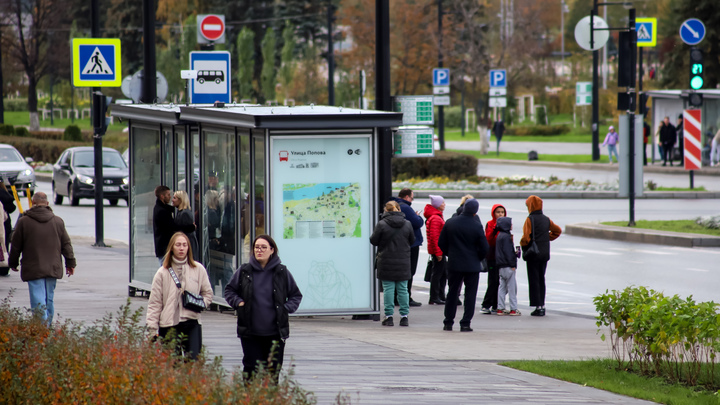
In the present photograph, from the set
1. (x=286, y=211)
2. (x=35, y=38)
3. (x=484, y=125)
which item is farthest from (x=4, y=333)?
(x=35, y=38)

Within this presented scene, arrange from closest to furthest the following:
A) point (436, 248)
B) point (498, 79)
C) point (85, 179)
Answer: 1. point (436, 248)
2. point (85, 179)
3. point (498, 79)

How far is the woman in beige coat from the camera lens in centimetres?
826

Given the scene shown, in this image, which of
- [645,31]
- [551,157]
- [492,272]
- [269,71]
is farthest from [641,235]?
[269,71]

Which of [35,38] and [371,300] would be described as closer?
[371,300]

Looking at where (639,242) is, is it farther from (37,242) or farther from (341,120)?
(37,242)

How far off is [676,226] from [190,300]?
16092 mm

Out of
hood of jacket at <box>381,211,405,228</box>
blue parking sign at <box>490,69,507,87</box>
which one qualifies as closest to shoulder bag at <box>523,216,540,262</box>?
hood of jacket at <box>381,211,405,228</box>

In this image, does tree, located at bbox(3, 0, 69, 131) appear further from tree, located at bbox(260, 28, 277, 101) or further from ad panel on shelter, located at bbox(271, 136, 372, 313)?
ad panel on shelter, located at bbox(271, 136, 372, 313)

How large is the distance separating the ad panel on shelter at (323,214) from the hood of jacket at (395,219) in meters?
0.36

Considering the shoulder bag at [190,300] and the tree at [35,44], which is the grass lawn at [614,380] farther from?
the tree at [35,44]

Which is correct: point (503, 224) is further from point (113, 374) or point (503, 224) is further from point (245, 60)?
point (245, 60)

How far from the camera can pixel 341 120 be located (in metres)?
12.3

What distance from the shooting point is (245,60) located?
75938mm

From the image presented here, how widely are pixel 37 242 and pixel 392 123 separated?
3.99 m
